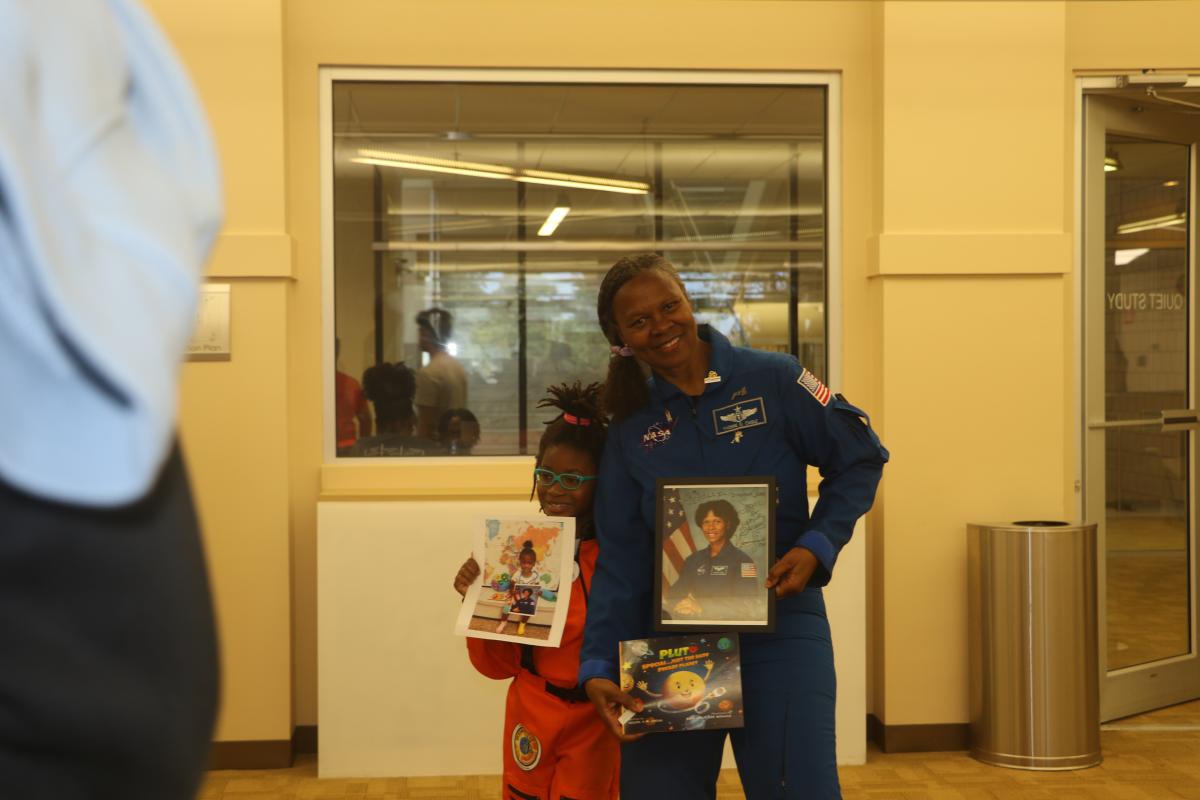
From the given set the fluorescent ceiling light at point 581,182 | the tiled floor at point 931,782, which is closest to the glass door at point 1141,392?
the tiled floor at point 931,782

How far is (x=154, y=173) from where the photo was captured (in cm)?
58

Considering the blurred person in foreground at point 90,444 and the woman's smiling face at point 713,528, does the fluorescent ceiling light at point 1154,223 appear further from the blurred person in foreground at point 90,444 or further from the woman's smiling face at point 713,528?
the blurred person in foreground at point 90,444

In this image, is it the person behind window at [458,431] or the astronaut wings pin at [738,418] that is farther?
the person behind window at [458,431]

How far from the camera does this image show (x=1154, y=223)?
208 inches

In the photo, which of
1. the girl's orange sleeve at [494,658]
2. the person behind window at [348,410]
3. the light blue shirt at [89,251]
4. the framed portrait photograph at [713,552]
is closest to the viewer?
the light blue shirt at [89,251]

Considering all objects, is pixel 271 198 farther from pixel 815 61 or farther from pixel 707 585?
pixel 707 585

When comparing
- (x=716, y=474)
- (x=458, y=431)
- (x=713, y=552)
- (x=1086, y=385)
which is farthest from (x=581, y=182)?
(x=713, y=552)

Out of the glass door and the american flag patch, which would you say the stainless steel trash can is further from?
the american flag patch

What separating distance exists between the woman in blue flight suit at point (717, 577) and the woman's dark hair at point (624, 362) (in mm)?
284

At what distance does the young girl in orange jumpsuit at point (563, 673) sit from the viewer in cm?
266

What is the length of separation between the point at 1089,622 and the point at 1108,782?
0.59m

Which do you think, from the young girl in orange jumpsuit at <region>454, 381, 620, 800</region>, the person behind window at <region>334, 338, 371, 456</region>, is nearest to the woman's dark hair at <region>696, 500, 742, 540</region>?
the young girl in orange jumpsuit at <region>454, 381, 620, 800</region>

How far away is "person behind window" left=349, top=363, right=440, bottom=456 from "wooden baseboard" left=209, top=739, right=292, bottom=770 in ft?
3.93

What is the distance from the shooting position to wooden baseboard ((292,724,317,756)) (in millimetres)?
4824
